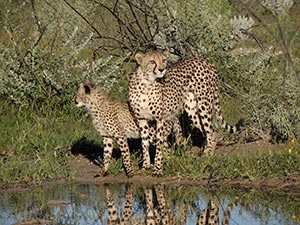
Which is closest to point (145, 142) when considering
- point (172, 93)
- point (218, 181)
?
point (172, 93)

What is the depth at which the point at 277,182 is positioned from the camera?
8.16 m

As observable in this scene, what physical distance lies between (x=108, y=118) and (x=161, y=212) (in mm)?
2140

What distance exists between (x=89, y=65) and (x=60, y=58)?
0.36 meters

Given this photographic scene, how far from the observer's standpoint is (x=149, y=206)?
7.63 meters

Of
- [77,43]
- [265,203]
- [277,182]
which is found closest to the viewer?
[265,203]

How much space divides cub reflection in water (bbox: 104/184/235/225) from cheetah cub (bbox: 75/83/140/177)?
1213 millimetres

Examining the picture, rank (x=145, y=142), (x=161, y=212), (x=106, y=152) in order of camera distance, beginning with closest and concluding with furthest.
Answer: (x=161, y=212)
(x=145, y=142)
(x=106, y=152)

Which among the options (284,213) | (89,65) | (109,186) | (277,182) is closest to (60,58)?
(89,65)

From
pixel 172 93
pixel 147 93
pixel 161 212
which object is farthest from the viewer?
pixel 172 93

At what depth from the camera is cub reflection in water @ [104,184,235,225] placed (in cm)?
706

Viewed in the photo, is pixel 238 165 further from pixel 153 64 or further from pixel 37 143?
pixel 37 143

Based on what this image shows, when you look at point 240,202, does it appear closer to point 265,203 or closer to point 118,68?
point 265,203

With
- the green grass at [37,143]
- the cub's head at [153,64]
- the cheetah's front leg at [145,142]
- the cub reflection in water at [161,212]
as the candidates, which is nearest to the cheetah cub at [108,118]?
the cheetah's front leg at [145,142]

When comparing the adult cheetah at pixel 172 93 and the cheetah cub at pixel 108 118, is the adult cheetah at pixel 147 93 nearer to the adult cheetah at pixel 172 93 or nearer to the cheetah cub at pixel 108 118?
the adult cheetah at pixel 172 93
